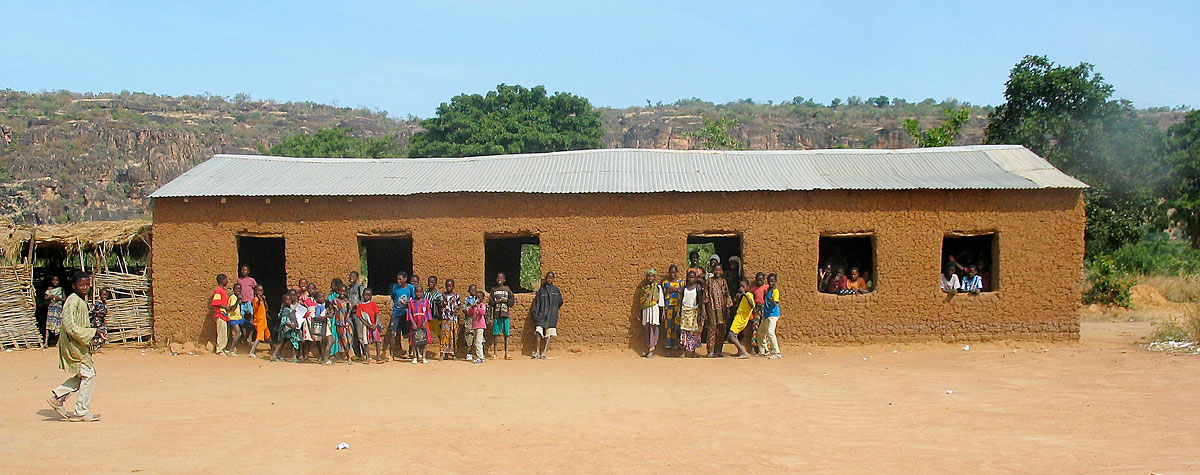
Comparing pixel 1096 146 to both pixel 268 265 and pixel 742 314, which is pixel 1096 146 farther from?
pixel 268 265

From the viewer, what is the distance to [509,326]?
12.1 meters

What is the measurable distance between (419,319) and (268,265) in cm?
436

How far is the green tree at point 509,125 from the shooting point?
95.4 ft

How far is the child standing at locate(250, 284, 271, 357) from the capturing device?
12320 millimetres

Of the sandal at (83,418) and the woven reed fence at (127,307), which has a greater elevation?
the woven reed fence at (127,307)

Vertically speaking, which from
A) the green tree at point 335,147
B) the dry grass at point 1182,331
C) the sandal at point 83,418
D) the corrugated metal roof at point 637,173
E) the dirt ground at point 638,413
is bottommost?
the dirt ground at point 638,413

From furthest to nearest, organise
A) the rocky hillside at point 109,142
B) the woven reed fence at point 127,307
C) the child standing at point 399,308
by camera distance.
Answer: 1. the rocky hillside at point 109,142
2. the woven reed fence at point 127,307
3. the child standing at point 399,308

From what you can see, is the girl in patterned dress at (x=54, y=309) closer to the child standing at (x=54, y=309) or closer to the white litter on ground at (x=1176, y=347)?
the child standing at (x=54, y=309)

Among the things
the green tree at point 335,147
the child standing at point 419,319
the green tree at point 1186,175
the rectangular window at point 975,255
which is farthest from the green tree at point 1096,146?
the green tree at point 335,147

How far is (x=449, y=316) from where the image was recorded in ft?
38.7

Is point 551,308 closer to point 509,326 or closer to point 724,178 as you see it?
point 509,326

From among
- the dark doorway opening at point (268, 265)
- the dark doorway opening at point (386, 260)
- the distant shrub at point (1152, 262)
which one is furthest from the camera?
the distant shrub at point (1152, 262)

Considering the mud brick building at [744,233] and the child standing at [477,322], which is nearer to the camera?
the child standing at [477,322]

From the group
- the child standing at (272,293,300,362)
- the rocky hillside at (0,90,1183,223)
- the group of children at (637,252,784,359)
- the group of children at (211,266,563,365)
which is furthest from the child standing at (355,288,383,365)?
the rocky hillside at (0,90,1183,223)
